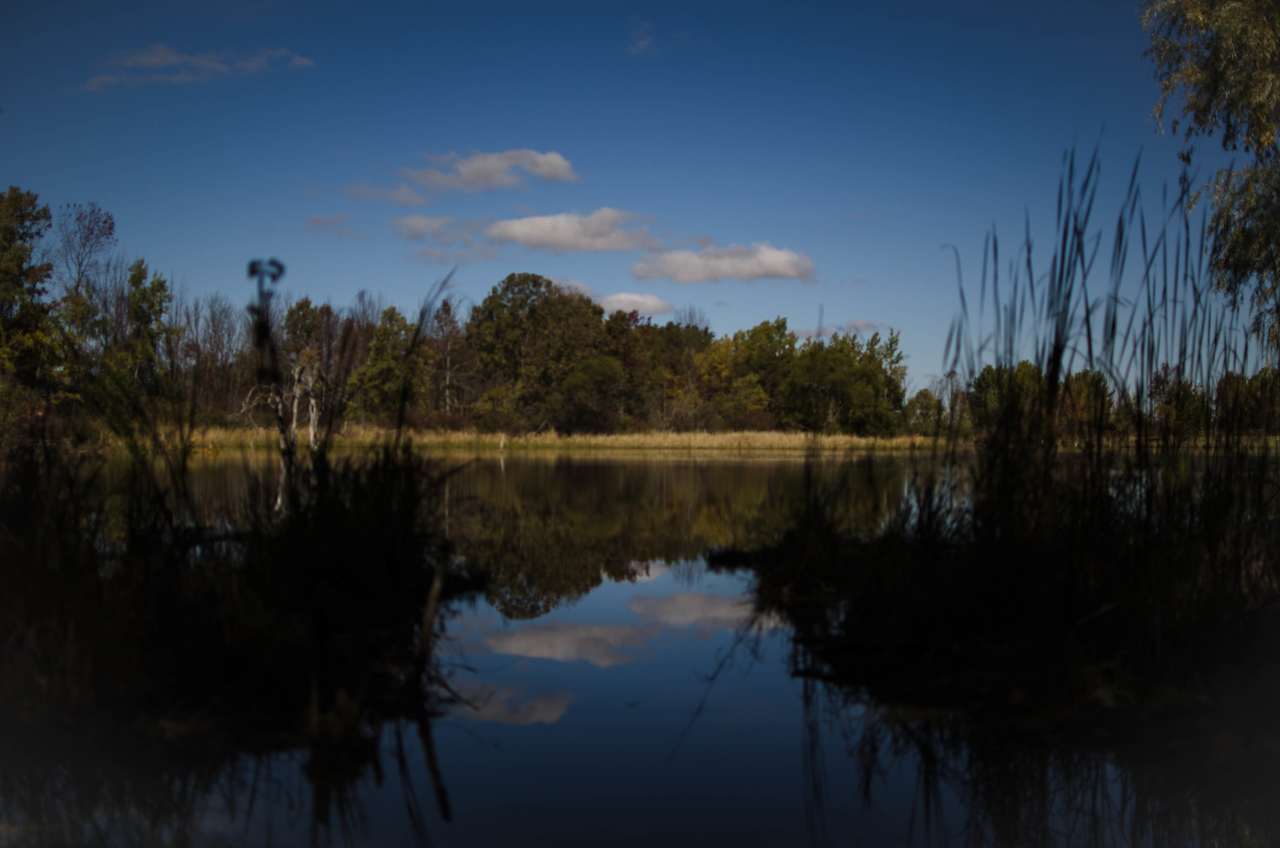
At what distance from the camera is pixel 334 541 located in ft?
8.75

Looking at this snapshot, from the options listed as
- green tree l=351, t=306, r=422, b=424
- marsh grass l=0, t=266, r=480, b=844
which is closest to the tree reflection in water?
marsh grass l=0, t=266, r=480, b=844

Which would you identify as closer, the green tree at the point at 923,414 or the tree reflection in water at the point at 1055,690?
the tree reflection in water at the point at 1055,690

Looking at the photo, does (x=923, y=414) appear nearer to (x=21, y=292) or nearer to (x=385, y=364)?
(x=21, y=292)

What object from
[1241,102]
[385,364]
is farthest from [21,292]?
[1241,102]

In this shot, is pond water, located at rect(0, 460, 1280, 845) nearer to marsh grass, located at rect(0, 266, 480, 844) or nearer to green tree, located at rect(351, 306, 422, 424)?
marsh grass, located at rect(0, 266, 480, 844)

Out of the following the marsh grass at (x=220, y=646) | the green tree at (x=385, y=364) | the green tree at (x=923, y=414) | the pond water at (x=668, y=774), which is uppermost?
the green tree at (x=385, y=364)

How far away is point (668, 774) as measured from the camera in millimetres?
1856

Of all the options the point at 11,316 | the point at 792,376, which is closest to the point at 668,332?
the point at 792,376

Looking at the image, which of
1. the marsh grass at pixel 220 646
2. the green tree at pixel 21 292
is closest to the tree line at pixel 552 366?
the green tree at pixel 21 292

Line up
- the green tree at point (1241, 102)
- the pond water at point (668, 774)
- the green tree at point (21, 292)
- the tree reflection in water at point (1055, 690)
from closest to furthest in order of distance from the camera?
the pond water at point (668, 774) → the tree reflection in water at point (1055, 690) → the green tree at point (1241, 102) → the green tree at point (21, 292)

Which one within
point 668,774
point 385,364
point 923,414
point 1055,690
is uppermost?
point 385,364

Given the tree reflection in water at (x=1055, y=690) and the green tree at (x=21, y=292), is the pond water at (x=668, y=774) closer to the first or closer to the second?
the tree reflection in water at (x=1055, y=690)

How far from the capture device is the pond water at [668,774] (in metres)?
1.62

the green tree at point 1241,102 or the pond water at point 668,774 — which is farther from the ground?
the green tree at point 1241,102
